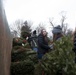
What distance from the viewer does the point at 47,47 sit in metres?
8.38

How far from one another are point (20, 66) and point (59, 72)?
5.47 ft

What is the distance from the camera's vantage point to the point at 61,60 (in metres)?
7.00

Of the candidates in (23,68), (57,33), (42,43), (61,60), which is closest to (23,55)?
(23,68)

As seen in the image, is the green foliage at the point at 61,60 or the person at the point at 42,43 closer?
the green foliage at the point at 61,60

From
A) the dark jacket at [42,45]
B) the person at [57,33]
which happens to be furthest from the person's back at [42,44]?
the person at [57,33]

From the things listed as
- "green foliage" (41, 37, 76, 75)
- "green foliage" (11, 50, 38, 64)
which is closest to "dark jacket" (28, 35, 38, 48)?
"green foliage" (11, 50, 38, 64)

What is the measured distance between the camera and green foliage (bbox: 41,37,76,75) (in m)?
6.87

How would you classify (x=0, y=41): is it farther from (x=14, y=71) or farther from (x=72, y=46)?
(x=14, y=71)

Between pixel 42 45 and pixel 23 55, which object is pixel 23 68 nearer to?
pixel 42 45

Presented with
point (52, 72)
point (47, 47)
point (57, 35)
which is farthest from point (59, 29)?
point (52, 72)

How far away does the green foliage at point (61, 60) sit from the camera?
687 cm

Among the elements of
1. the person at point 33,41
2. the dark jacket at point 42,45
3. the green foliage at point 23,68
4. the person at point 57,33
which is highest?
the person at point 57,33

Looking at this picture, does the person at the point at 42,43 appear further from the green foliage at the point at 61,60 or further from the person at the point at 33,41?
the person at the point at 33,41

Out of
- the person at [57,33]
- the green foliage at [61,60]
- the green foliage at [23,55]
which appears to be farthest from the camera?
A: the green foliage at [23,55]
